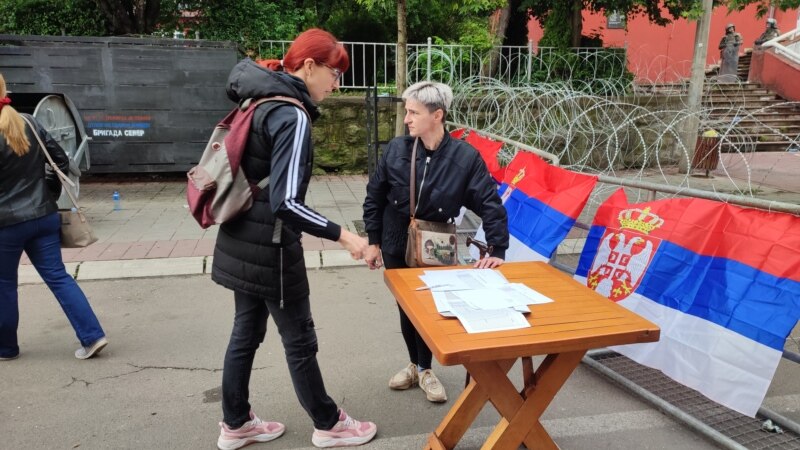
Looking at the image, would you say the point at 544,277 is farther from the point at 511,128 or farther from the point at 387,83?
the point at 387,83

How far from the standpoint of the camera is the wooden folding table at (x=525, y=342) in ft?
6.40

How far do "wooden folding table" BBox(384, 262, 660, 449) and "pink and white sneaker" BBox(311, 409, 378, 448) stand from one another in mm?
381

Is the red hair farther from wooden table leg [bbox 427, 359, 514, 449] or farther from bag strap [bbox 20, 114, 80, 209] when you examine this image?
bag strap [bbox 20, 114, 80, 209]

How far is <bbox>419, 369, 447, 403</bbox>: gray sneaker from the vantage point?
3295 millimetres

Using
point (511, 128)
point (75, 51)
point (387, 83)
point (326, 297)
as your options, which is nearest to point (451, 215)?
point (326, 297)

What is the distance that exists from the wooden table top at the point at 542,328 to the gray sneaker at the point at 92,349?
2321 mm

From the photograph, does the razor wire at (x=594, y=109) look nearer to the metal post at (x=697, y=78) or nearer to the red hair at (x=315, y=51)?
the metal post at (x=697, y=78)

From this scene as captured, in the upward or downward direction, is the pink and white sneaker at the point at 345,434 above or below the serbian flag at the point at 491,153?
below

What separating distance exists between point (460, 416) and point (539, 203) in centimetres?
164

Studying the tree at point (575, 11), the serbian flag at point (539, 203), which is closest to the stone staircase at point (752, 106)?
the tree at point (575, 11)

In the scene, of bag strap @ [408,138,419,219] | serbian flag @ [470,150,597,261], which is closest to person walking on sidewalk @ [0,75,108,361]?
bag strap @ [408,138,419,219]

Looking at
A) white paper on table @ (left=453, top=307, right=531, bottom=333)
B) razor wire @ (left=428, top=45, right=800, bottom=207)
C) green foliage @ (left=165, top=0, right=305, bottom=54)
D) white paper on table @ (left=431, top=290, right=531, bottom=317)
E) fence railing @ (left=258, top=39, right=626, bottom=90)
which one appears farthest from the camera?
green foliage @ (left=165, top=0, right=305, bottom=54)

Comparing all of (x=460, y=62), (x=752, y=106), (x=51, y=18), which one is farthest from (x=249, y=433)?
(x=752, y=106)

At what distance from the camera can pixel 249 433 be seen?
288 centimetres
